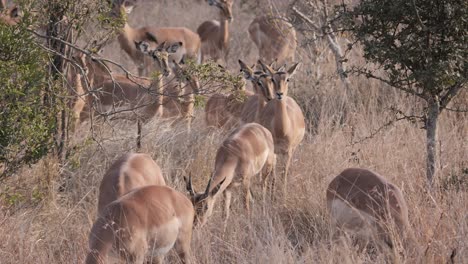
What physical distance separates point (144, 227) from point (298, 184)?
267cm

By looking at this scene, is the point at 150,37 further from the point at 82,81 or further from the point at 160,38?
the point at 82,81

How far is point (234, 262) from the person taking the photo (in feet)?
20.4

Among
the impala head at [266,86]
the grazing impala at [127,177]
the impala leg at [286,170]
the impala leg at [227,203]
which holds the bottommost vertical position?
the impala leg at [227,203]

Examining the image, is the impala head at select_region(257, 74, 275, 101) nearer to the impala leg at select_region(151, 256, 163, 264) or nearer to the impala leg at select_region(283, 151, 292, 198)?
the impala leg at select_region(283, 151, 292, 198)

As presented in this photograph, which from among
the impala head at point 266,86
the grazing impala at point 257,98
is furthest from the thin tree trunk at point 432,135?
the impala head at point 266,86

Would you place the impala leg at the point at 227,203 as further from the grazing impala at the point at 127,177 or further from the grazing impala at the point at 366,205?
the grazing impala at the point at 366,205

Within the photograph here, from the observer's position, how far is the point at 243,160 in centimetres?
811

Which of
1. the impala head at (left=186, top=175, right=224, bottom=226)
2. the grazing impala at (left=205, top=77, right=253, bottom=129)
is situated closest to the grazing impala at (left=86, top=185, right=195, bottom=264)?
the impala head at (left=186, top=175, right=224, bottom=226)

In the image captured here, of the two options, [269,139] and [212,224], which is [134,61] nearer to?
[269,139]

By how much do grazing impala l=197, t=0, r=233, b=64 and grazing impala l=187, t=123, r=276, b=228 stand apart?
29.9 ft

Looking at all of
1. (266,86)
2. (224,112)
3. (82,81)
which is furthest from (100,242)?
(82,81)

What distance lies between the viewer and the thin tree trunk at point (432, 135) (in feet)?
22.7

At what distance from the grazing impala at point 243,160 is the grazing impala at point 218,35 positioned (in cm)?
912

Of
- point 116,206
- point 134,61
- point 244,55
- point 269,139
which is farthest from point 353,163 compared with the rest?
point 244,55
